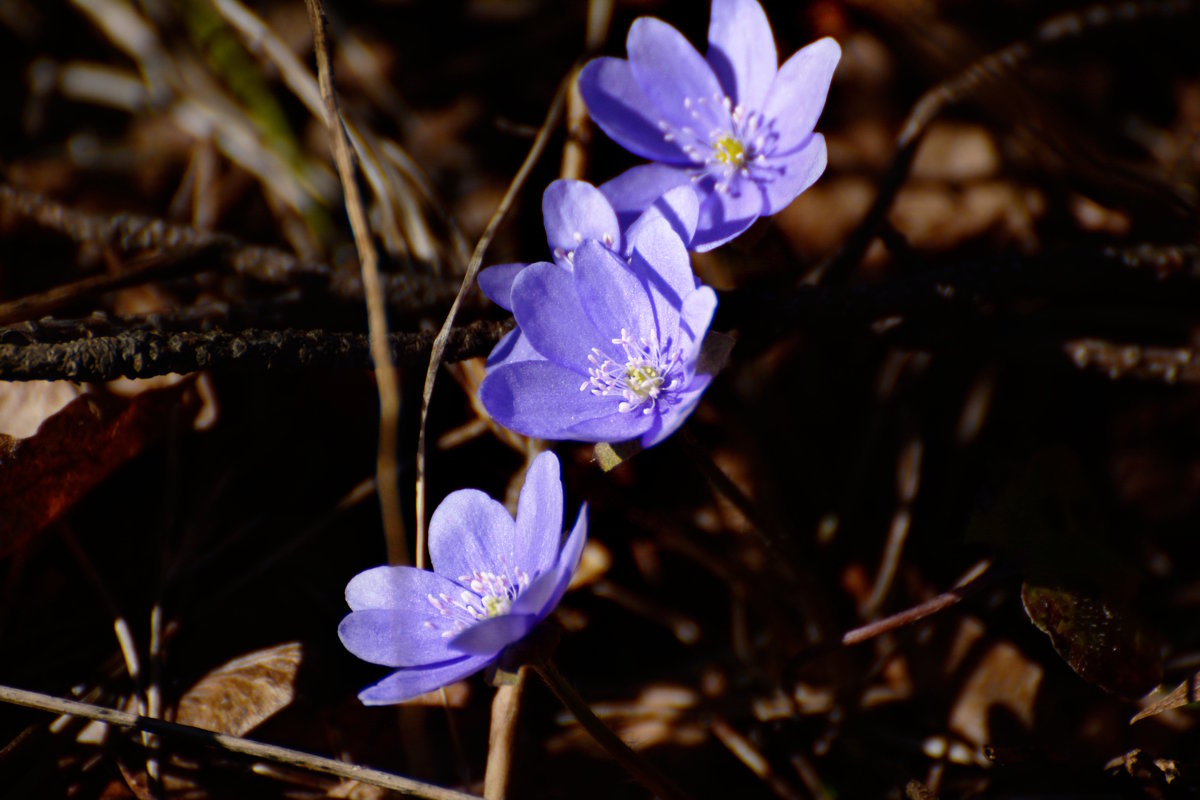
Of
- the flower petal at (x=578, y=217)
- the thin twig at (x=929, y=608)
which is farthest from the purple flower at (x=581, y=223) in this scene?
the thin twig at (x=929, y=608)

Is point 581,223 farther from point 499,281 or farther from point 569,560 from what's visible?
point 569,560

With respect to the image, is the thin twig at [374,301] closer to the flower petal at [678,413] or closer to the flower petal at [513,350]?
the flower petal at [513,350]

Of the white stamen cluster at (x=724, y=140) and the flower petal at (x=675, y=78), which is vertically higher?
the flower petal at (x=675, y=78)

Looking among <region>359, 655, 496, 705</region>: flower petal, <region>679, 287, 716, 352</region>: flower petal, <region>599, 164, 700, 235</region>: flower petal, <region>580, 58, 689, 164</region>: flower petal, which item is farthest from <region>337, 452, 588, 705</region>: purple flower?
<region>580, 58, 689, 164</region>: flower petal

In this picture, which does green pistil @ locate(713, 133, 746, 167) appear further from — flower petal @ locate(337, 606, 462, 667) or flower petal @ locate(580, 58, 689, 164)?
flower petal @ locate(337, 606, 462, 667)

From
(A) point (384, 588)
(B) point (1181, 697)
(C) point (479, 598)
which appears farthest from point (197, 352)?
(B) point (1181, 697)
